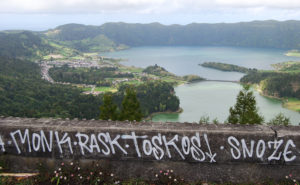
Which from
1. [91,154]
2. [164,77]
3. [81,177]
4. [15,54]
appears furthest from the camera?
[15,54]

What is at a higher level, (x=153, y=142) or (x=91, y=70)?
(x=153, y=142)

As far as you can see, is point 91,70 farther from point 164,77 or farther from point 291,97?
point 291,97

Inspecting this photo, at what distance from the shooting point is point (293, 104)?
90.8 m

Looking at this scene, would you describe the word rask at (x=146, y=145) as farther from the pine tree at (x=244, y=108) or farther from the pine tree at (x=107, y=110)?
the pine tree at (x=107, y=110)

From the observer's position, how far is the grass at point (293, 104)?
86.1 metres

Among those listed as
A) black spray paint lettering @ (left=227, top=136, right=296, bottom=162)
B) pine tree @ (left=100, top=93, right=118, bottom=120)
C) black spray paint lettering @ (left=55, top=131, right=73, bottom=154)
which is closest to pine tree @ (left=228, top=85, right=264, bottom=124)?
pine tree @ (left=100, top=93, right=118, bottom=120)

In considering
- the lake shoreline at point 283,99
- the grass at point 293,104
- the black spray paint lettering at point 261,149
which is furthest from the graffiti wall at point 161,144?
the lake shoreline at point 283,99

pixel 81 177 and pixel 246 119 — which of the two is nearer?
pixel 81 177

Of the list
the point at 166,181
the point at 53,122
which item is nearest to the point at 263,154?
the point at 166,181

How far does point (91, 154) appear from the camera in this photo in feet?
20.7

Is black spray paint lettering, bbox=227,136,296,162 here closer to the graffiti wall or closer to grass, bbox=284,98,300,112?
the graffiti wall

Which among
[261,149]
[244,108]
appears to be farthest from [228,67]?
[261,149]

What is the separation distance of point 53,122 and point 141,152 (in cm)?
248

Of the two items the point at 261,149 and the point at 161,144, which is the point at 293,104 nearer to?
the point at 261,149
